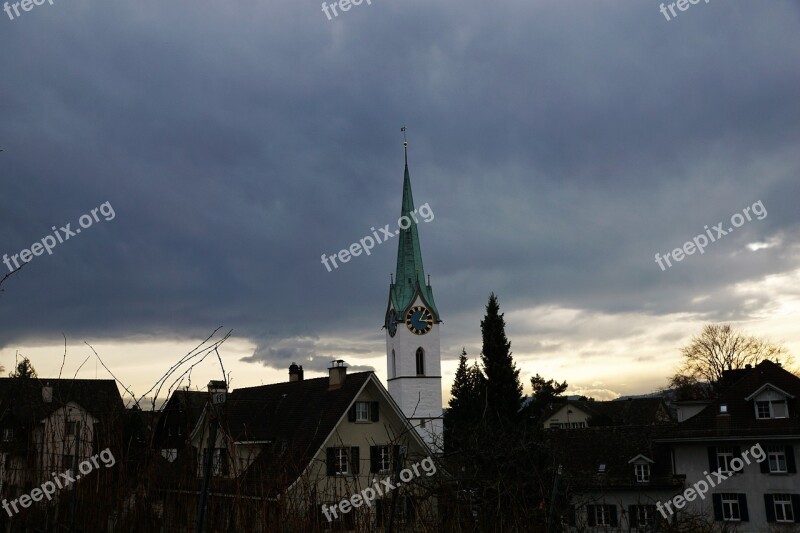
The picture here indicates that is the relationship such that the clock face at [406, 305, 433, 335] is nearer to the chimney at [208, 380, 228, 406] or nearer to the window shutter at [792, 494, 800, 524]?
the window shutter at [792, 494, 800, 524]

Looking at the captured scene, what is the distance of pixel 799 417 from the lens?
34.6m

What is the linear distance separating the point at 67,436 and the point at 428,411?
63427 millimetres

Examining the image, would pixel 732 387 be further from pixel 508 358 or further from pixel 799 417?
pixel 508 358

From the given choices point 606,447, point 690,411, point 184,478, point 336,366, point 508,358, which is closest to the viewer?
point 184,478

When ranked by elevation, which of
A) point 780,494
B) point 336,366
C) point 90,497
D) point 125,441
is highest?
point 336,366

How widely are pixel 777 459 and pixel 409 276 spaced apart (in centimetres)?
4528

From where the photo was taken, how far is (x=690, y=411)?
150 feet

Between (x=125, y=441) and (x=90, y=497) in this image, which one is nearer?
(x=90, y=497)

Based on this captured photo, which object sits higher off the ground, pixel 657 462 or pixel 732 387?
pixel 732 387

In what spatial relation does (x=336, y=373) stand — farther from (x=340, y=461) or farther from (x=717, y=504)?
(x=340, y=461)

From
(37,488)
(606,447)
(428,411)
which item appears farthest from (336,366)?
(428,411)

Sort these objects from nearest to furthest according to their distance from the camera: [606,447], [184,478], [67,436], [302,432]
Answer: [184,478] < [67,436] < [302,432] < [606,447]

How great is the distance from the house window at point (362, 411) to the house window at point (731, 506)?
18.3m

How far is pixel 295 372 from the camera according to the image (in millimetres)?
45656
